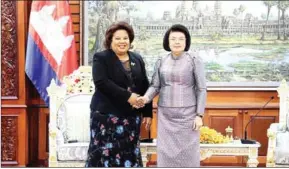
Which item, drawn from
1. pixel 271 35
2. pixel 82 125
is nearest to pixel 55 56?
pixel 82 125

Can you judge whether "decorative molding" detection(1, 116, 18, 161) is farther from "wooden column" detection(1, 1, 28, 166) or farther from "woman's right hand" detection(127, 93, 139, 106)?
"woman's right hand" detection(127, 93, 139, 106)

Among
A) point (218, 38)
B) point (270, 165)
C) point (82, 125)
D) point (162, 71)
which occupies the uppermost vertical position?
point (218, 38)

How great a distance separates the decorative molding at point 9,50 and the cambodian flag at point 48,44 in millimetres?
136

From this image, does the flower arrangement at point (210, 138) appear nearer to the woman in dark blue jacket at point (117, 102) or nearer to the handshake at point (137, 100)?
the woman in dark blue jacket at point (117, 102)

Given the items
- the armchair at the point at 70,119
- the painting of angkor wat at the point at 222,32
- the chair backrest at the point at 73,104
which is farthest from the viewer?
the painting of angkor wat at the point at 222,32

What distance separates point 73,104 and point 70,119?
0.14m

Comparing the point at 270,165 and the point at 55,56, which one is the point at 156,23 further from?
the point at 270,165

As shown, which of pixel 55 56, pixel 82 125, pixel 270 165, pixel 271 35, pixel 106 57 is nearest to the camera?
pixel 106 57

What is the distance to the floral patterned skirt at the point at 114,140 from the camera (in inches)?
137

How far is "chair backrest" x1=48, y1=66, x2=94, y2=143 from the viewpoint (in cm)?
450

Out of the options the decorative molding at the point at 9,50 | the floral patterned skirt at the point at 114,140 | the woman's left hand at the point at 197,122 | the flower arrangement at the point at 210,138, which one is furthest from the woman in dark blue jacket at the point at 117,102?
the decorative molding at the point at 9,50

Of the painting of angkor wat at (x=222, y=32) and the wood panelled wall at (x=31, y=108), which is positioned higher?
the painting of angkor wat at (x=222, y=32)

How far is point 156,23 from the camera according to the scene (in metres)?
5.54

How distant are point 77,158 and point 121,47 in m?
1.19
